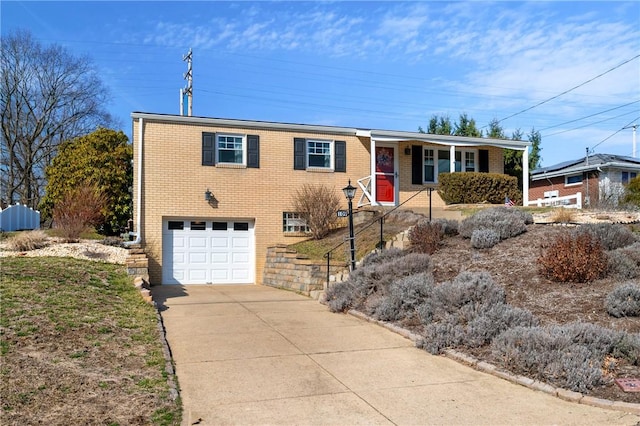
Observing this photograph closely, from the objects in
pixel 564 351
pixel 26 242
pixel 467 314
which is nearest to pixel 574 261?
pixel 467 314

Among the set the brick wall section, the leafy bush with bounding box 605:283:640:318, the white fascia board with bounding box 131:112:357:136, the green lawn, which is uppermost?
the white fascia board with bounding box 131:112:357:136

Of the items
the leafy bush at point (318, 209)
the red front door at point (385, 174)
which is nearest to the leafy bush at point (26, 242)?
the leafy bush at point (318, 209)

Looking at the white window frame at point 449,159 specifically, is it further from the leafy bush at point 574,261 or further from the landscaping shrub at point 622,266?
the landscaping shrub at point 622,266

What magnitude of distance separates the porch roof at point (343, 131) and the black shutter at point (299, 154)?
0.41 metres

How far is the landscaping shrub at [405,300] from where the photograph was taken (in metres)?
9.18

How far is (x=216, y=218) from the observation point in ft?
58.2

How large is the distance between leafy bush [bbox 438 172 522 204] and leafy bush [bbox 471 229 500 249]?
8.00 metres

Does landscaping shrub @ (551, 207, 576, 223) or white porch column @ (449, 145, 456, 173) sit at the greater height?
white porch column @ (449, 145, 456, 173)

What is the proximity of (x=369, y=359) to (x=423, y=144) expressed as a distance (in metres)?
14.5

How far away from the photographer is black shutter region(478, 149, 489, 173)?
21.3 m

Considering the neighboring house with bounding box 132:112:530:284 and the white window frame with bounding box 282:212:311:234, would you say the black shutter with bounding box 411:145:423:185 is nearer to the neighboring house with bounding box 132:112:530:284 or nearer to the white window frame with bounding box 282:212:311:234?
the neighboring house with bounding box 132:112:530:284

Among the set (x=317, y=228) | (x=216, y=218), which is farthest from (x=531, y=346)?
(x=216, y=218)

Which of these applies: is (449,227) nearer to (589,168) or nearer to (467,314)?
(467,314)

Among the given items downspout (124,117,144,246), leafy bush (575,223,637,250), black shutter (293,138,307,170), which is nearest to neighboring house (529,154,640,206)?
black shutter (293,138,307,170)
